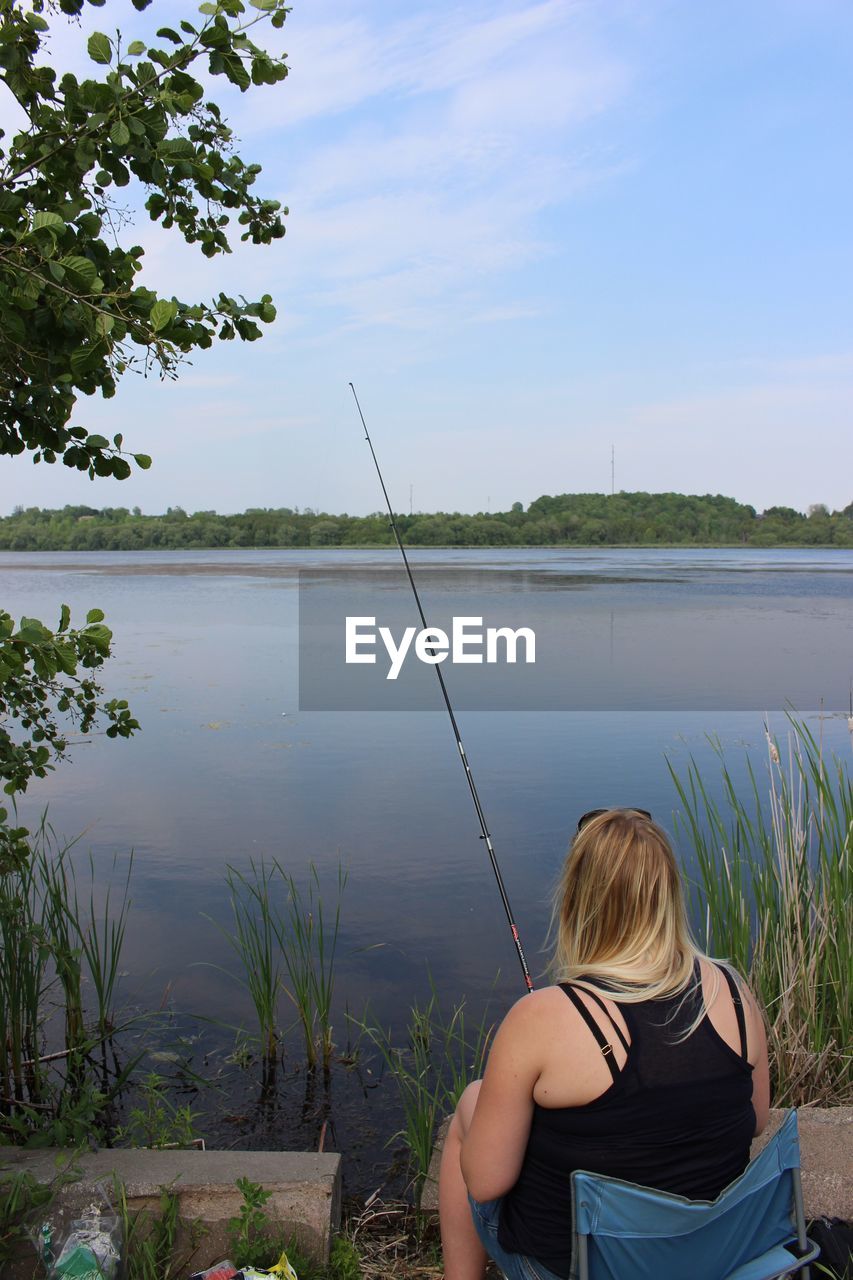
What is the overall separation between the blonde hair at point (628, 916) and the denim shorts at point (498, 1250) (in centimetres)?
51

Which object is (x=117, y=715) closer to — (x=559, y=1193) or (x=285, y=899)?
(x=559, y=1193)

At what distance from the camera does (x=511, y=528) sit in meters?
59.5

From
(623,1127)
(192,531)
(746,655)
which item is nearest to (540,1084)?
(623,1127)

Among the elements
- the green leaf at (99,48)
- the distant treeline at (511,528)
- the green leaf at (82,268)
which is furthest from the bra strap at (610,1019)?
the distant treeline at (511,528)

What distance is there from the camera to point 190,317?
2443 millimetres

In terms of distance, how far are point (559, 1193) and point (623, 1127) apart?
0.68 ft

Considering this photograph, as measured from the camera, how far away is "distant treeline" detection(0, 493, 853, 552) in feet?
191

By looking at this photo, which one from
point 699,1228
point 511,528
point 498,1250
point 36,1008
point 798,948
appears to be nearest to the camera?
point 699,1228

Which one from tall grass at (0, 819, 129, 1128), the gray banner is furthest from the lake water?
tall grass at (0, 819, 129, 1128)

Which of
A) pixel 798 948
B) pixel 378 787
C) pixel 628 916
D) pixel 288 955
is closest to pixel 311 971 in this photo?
pixel 288 955

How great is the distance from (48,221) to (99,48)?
0.49 meters

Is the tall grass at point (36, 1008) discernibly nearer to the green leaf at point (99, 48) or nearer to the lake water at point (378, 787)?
the lake water at point (378, 787)

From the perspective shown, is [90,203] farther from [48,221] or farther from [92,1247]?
[92,1247]

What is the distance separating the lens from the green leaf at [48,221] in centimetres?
215
